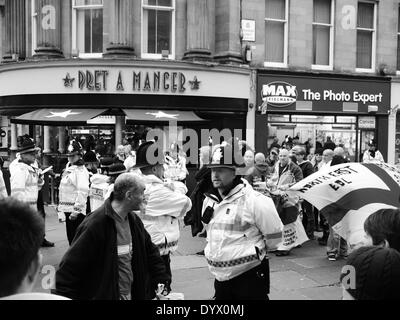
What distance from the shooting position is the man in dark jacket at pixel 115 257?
144 inches

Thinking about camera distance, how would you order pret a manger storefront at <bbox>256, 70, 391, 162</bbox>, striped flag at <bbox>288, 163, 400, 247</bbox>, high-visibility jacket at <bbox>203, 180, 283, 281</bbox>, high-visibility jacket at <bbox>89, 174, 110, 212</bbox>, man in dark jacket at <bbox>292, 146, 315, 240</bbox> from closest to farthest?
high-visibility jacket at <bbox>203, 180, 283, 281</bbox> → striped flag at <bbox>288, 163, 400, 247</bbox> → high-visibility jacket at <bbox>89, 174, 110, 212</bbox> → man in dark jacket at <bbox>292, 146, 315, 240</bbox> → pret a manger storefront at <bbox>256, 70, 391, 162</bbox>

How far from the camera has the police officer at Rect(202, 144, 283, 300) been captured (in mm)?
4426

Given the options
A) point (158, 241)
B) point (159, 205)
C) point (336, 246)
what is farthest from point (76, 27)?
point (158, 241)

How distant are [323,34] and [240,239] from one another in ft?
54.4

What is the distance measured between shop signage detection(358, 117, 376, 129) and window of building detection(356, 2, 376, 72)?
1.97 metres

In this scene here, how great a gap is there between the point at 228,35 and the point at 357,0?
19.3 ft

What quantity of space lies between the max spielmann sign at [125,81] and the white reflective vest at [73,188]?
7.68m

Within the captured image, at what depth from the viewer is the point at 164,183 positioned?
5465 millimetres

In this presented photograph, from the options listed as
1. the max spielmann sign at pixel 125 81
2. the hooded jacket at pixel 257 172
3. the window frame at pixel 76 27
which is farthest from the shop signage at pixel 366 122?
the hooded jacket at pixel 257 172

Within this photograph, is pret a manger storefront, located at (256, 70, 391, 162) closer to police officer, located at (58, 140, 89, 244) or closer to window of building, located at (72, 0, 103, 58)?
window of building, located at (72, 0, 103, 58)

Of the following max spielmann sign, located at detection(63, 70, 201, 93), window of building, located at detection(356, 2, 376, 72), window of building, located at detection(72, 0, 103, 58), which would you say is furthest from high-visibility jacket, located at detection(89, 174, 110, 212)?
window of building, located at detection(356, 2, 376, 72)

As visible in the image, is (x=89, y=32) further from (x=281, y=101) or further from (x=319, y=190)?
(x=319, y=190)

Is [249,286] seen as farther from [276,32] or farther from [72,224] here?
[276,32]
